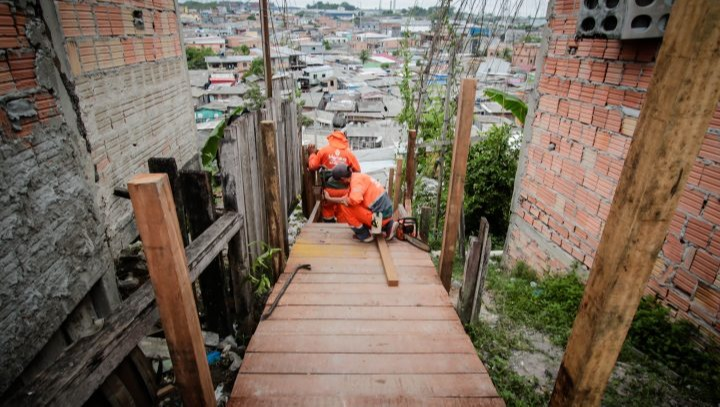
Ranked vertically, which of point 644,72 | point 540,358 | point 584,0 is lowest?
point 540,358

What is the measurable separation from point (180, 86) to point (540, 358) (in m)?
7.17

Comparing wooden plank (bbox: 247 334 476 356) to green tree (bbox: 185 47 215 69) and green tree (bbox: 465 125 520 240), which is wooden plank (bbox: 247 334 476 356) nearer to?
green tree (bbox: 465 125 520 240)

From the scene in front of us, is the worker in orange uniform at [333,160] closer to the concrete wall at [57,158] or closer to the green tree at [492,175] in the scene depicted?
the concrete wall at [57,158]

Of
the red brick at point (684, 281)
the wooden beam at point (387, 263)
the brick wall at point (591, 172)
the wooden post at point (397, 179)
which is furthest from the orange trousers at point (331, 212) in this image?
the red brick at point (684, 281)

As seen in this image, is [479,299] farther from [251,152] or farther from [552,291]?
[251,152]

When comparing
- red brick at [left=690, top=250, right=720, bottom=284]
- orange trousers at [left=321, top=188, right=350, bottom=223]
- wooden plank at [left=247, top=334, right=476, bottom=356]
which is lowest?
orange trousers at [left=321, top=188, right=350, bottom=223]

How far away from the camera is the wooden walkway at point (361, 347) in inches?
92.7

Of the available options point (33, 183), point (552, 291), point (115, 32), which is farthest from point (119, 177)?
point (552, 291)

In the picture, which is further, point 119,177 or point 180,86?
point 180,86

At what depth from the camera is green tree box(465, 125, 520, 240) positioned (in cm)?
736

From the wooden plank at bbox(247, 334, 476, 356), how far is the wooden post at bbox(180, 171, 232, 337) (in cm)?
75

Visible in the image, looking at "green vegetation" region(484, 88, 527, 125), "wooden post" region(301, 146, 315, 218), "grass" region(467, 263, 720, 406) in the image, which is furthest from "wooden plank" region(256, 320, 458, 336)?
"green vegetation" region(484, 88, 527, 125)

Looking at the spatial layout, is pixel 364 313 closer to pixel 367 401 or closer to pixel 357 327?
pixel 357 327

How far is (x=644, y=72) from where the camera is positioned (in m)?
3.63
